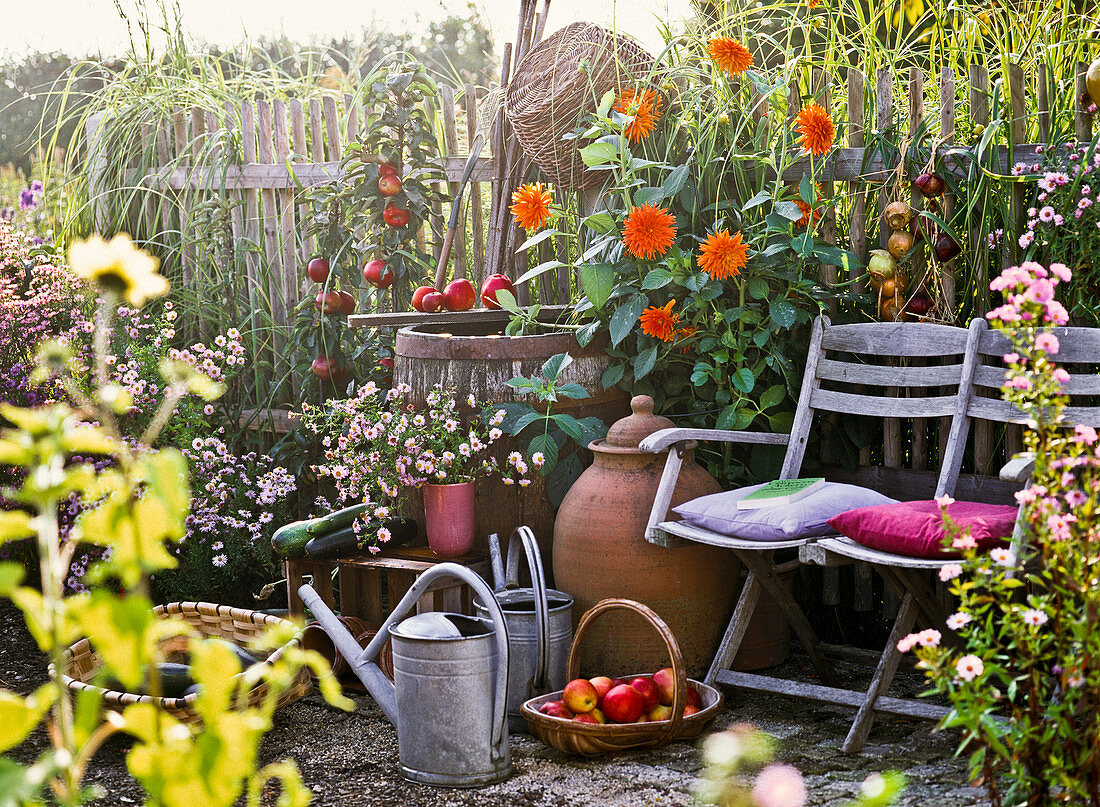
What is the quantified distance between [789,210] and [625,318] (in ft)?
1.75

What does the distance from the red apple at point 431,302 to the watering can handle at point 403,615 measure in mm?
1100

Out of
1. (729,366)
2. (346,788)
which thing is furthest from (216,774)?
(729,366)

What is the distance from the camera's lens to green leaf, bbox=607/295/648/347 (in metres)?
3.13

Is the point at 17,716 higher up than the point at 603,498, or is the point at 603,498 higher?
the point at 17,716

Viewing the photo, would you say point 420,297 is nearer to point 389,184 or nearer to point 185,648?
point 389,184

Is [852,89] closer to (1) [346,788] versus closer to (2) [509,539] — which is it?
(2) [509,539]

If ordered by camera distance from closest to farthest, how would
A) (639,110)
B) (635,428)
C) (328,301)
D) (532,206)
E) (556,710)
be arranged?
(556,710), (635,428), (639,110), (532,206), (328,301)

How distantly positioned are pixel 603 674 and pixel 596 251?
119 centimetres

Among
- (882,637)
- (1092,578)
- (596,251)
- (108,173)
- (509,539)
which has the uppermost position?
(108,173)

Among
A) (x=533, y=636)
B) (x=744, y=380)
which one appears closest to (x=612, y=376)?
(x=744, y=380)

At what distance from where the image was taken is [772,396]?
313cm

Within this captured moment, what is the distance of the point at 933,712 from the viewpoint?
7.82 ft

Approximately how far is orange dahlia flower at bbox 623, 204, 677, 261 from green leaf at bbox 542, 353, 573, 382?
35 centimetres

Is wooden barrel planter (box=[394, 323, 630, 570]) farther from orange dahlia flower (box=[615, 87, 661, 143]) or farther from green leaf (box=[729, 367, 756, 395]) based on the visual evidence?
orange dahlia flower (box=[615, 87, 661, 143])
